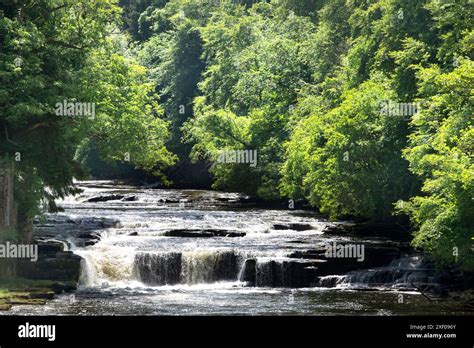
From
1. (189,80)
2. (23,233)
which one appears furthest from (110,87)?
(189,80)

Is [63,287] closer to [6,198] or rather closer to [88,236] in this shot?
[6,198]

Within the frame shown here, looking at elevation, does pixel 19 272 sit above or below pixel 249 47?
below

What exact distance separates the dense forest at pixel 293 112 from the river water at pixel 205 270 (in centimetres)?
278

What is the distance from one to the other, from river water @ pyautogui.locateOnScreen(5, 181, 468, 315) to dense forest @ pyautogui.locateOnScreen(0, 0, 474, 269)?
278 cm

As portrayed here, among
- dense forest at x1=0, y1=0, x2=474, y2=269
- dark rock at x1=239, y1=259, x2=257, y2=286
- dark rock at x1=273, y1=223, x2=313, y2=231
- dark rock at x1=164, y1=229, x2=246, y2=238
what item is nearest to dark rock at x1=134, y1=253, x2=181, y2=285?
dark rock at x1=239, y1=259, x2=257, y2=286

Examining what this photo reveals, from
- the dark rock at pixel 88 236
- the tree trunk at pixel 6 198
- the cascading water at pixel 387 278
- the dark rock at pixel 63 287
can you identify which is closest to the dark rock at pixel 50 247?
the dark rock at pixel 63 287

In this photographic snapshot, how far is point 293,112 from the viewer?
68.6 metres

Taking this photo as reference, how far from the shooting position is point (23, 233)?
40.2 metres

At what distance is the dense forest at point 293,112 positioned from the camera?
37.1 metres

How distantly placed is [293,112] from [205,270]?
27.9 metres

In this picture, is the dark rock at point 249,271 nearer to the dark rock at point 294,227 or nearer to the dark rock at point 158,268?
the dark rock at point 158,268
